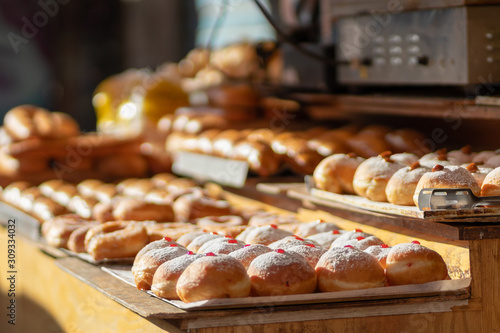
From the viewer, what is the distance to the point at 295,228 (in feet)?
9.36

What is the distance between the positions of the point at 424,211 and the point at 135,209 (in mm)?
1612

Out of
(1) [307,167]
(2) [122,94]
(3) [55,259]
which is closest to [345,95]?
(1) [307,167]

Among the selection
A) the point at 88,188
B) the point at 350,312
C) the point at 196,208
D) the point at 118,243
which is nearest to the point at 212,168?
the point at 196,208

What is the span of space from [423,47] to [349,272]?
1299 millimetres

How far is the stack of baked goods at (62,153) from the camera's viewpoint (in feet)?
15.6

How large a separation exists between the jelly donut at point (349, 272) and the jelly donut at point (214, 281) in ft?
0.76

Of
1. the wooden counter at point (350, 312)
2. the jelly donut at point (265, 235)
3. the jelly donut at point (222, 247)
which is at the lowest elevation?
the wooden counter at point (350, 312)

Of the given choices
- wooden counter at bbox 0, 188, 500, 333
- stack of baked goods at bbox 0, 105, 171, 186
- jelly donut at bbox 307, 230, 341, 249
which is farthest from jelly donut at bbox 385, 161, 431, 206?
stack of baked goods at bbox 0, 105, 171, 186

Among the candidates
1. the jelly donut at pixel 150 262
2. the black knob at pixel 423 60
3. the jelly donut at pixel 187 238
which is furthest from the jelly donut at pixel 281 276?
the black knob at pixel 423 60

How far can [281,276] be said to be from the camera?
2055 mm

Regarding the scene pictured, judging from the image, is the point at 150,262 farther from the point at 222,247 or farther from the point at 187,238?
the point at 187,238

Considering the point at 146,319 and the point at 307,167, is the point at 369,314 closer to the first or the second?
the point at 146,319

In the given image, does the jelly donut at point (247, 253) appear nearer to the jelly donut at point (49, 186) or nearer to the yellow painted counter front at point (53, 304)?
the yellow painted counter front at point (53, 304)

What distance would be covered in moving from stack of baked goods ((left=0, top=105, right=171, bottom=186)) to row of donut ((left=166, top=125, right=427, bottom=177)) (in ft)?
3.27
